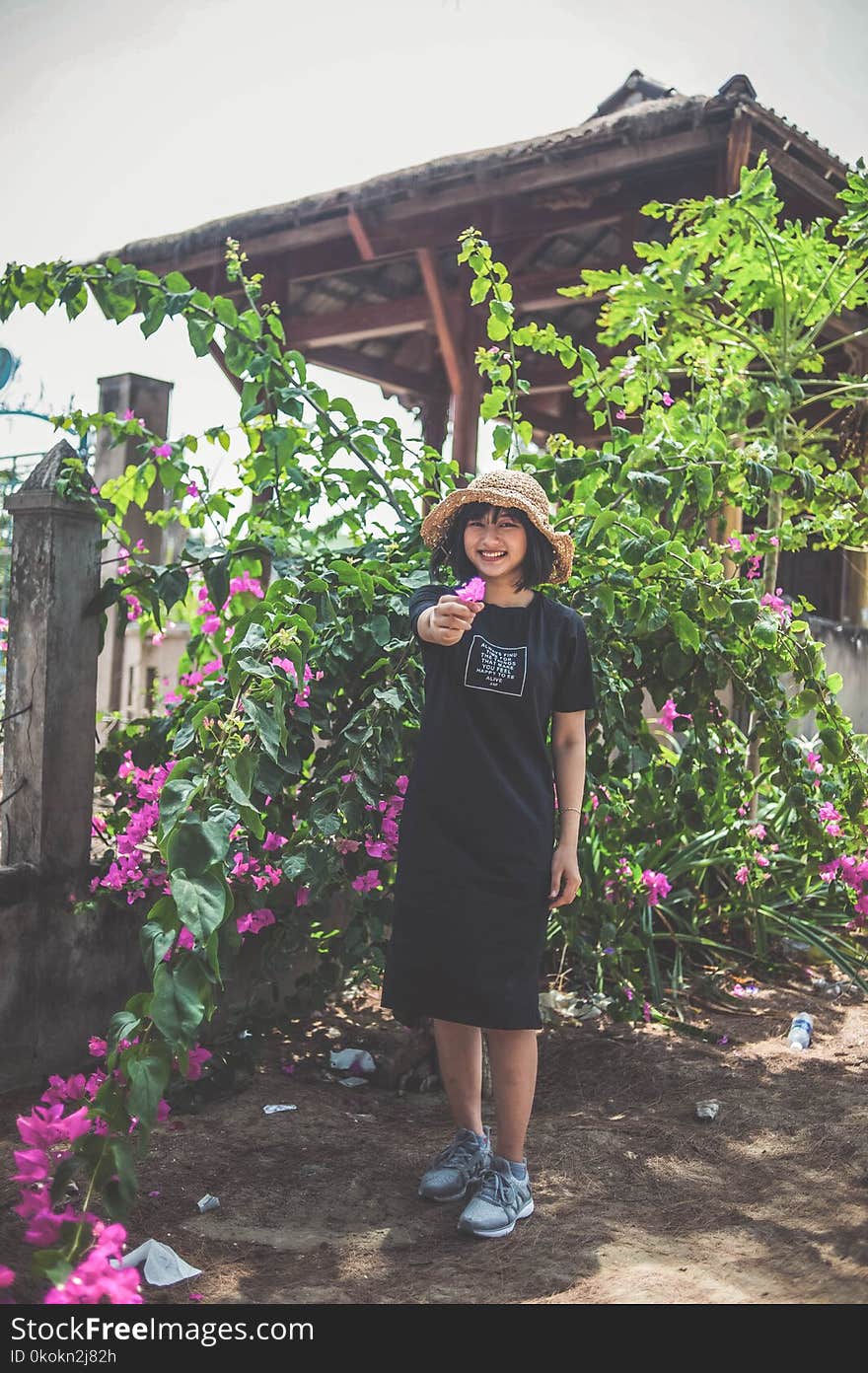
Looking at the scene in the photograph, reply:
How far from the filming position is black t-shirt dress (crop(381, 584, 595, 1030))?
2.23 meters

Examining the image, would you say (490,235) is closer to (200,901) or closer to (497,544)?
(497,544)

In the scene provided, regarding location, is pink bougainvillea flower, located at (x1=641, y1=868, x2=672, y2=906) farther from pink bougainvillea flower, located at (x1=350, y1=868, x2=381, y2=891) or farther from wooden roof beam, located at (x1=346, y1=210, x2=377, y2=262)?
wooden roof beam, located at (x1=346, y1=210, x2=377, y2=262)

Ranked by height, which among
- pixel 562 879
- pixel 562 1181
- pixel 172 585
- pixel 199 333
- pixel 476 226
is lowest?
pixel 562 1181

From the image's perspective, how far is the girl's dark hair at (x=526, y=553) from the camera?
238cm

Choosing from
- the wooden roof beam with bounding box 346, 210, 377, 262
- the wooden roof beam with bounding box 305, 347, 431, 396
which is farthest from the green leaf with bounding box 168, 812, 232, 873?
the wooden roof beam with bounding box 305, 347, 431, 396

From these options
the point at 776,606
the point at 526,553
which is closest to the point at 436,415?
the point at 776,606

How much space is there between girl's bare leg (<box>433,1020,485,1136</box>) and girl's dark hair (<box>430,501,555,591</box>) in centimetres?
95

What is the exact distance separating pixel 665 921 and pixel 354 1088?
1409 mm

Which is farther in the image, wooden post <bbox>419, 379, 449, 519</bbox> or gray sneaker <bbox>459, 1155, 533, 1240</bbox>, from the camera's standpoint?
wooden post <bbox>419, 379, 449, 519</bbox>

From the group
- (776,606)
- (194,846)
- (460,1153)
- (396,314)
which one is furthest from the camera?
(396,314)

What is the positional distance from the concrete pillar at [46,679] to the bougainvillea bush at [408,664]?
9 cm

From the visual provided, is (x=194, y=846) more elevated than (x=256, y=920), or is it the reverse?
(x=194, y=846)

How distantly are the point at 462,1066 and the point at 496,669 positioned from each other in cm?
86

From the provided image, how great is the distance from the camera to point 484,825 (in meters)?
2.24
